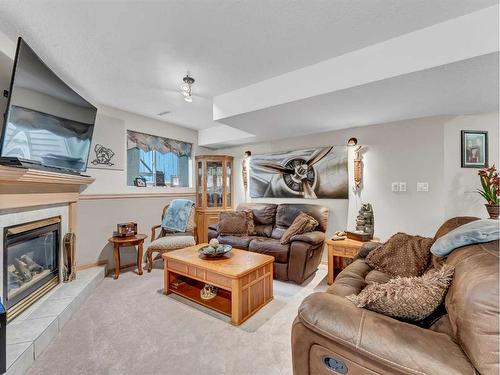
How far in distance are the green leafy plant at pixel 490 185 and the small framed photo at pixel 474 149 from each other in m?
0.20

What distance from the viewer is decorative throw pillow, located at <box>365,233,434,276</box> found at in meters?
1.85

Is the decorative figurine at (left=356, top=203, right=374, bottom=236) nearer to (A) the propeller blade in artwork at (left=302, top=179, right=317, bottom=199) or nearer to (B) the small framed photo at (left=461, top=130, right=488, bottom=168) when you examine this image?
(A) the propeller blade in artwork at (left=302, top=179, right=317, bottom=199)

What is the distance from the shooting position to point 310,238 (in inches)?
115

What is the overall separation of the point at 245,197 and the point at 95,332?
3.04 metres

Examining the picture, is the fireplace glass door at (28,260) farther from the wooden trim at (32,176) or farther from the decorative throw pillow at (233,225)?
the decorative throw pillow at (233,225)

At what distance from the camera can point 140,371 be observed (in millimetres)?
1546

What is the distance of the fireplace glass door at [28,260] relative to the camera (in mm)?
1917

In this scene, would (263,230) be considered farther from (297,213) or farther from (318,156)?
(318,156)

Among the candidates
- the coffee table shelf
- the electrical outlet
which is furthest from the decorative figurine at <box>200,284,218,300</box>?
the electrical outlet

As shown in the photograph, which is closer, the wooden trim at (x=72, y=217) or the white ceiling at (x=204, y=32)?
the white ceiling at (x=204, y=32)

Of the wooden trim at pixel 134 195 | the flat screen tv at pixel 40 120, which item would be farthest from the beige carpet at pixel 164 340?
the flat screen tv at pixel 40 120

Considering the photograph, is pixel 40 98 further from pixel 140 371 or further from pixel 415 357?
pixel 415 357

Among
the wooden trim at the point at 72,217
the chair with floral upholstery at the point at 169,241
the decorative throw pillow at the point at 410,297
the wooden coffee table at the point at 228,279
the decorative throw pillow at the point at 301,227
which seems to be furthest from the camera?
the chair with floral upholstery at the point at 169,241

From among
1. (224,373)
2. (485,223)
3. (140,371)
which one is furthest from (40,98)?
(485,223)
